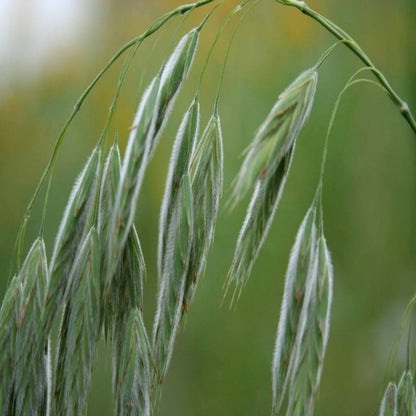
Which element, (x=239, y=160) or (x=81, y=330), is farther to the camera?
(x=239, y=160)

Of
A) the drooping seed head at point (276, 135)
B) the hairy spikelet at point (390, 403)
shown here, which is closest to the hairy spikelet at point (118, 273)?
the drooping seed head at point (276, 135)

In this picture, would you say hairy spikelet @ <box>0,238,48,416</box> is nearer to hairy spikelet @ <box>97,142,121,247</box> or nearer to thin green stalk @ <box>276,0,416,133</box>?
hairy spikelet @ <box>97,142,121,247</box>

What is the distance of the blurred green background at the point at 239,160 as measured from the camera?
34.4 inches

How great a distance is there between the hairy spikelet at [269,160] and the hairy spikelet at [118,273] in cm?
9

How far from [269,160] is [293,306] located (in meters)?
0.12

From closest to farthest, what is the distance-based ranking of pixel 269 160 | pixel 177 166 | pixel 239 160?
pixel 269 160 → pixel 177 166 → pixel 239 160

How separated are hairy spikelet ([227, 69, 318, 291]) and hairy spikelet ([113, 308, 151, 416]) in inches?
3.7

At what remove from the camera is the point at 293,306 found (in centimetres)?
54

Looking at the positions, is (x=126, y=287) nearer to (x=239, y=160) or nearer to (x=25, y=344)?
(x=25, y=344)

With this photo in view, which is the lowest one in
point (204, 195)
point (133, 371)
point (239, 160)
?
point (133, 371)

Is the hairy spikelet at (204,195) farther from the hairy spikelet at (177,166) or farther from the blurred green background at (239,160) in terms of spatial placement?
the blurred green background at (239,160)

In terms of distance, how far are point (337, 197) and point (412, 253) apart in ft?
0.41

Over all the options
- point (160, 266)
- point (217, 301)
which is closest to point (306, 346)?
point (160, 266)

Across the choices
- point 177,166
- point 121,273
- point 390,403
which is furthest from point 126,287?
point 390,403
